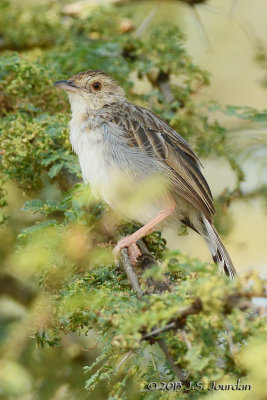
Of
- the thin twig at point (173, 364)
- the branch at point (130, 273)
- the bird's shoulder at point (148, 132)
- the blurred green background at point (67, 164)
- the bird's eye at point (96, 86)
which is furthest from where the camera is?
the bird's eye at point (96, 86)

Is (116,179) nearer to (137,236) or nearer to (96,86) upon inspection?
(137,236)

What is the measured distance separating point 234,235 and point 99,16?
273 cm

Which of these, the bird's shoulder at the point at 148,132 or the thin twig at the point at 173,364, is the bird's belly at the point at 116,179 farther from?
the thin twig at the point at 173,364

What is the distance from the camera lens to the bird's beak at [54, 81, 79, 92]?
4.98m

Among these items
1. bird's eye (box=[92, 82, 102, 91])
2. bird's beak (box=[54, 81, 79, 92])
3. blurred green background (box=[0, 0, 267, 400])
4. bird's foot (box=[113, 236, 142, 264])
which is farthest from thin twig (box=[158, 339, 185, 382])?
bird's eye (box=[92, 82, 102, 91])

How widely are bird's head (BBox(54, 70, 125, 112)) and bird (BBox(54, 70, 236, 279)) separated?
0.5 inches

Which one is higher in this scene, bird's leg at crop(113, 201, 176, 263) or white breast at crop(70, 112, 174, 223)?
white breast at crop(70, 112, 174, 223)

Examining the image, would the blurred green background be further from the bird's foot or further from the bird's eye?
the bird's eye

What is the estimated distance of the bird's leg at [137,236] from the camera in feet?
12.9

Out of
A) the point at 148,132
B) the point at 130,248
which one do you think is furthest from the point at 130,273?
the point at 148,132

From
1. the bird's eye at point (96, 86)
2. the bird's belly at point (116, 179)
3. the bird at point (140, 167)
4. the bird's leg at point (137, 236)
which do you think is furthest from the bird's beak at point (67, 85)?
the bird's leg at point (137, 236)

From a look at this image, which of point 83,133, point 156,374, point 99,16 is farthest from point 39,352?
point 99,16

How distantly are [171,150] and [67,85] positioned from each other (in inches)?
41.9

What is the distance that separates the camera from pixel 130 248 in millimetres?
4008
